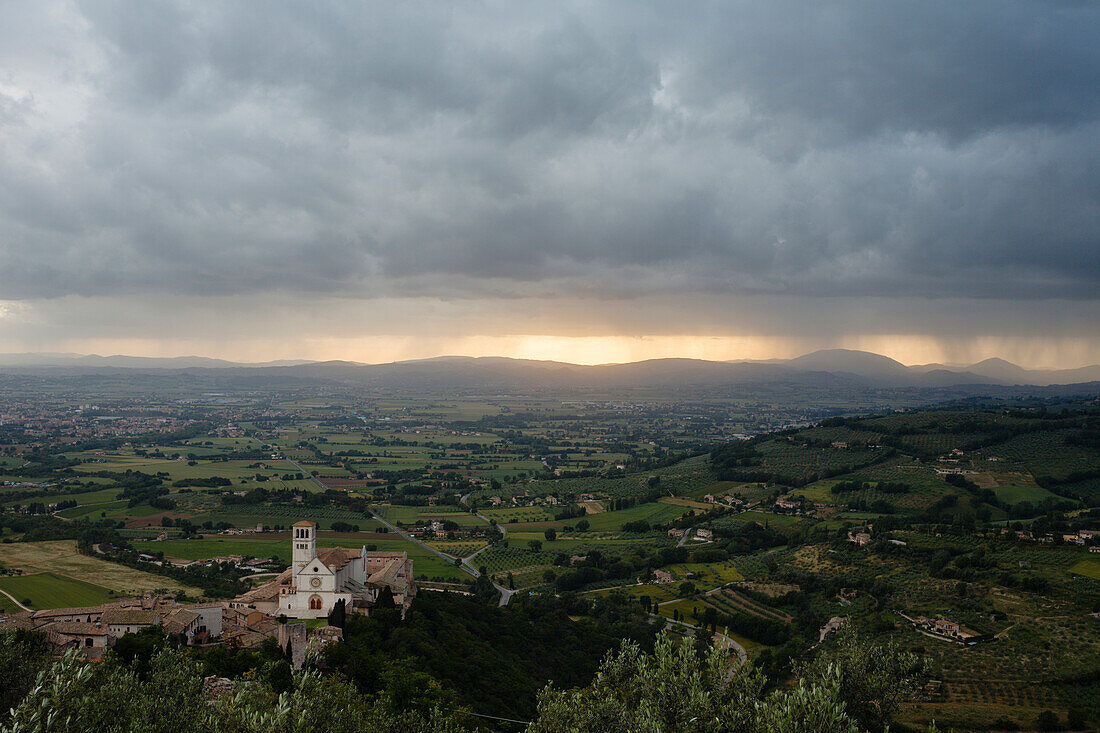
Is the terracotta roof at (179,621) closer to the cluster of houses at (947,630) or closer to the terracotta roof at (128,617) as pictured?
the terracotta roof at (128,617)

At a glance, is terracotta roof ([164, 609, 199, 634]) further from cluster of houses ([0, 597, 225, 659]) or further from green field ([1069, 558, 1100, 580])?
green field ([1069, 558, 1100, 580])

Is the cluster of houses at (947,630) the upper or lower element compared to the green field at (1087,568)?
lower

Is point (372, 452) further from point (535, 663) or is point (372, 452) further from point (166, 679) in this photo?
point (166, 679)

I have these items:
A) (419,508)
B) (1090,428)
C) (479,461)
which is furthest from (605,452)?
(1090,428)

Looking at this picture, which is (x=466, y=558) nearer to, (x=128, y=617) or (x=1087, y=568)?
(x=128, y=617)

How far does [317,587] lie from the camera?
3666 centimetres

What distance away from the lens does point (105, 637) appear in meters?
30.9

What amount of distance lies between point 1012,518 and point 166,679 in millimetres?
87259

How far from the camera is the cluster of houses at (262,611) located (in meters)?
30.8

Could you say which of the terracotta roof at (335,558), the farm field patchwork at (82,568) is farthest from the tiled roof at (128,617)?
the farm field patchwork at (82,568)

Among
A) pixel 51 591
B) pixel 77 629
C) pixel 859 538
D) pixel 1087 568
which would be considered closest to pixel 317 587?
pixel 77 629

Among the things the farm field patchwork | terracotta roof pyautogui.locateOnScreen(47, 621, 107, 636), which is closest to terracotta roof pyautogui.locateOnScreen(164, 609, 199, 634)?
terracotta roof pyautogui.locateOnScreen(47, 621, 107, 636)

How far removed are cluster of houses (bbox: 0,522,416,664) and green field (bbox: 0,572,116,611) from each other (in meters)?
8.40

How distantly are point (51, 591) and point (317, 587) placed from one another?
27361 millimetres
